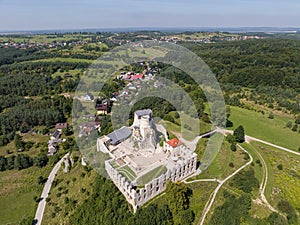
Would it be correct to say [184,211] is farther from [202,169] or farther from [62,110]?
[62,110]

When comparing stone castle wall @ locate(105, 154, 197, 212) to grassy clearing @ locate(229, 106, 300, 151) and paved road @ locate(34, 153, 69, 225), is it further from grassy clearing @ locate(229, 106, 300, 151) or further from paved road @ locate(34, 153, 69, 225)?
grassy clearing @ locate(229, 106, 300, 151)

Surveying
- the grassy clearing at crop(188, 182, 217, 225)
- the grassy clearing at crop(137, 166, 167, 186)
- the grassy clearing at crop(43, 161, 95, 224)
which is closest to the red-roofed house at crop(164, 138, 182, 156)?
the grassy clearing at crop(137, 166, 167, 186)

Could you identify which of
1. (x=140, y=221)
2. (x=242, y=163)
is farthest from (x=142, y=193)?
(x=242, y=163)

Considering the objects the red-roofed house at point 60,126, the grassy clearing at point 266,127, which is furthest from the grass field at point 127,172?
the red-roofed house at point 60,126

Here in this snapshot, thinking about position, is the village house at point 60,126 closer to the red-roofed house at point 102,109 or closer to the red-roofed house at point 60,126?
the red-roofed house at point 60,126

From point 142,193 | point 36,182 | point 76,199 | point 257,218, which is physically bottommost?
point 36,182

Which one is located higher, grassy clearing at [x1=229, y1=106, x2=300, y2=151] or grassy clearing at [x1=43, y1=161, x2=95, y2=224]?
grassy clearing at [x1=229, y1=106, x2=300, y2=151]
